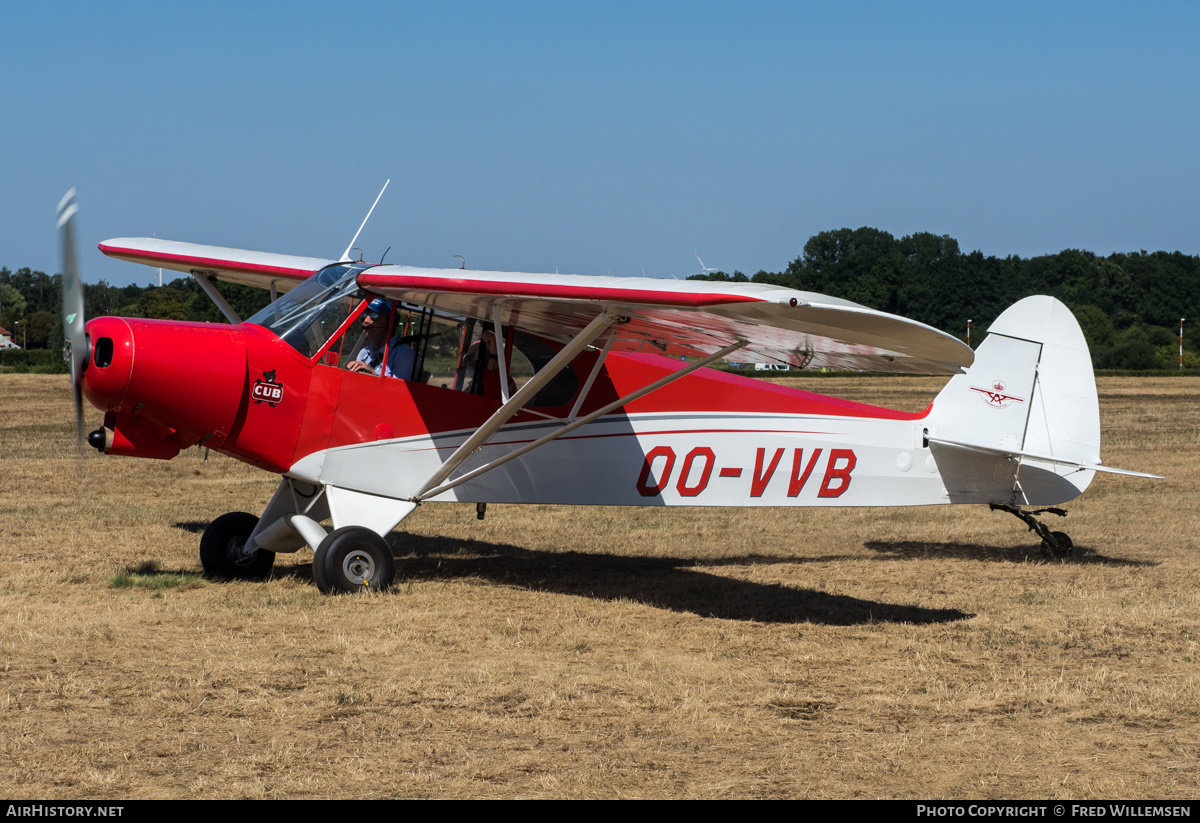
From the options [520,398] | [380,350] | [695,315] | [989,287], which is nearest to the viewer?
[695,315]

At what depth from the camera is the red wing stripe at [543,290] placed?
20.5 ft

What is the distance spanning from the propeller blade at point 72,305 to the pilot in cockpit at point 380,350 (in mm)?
1816

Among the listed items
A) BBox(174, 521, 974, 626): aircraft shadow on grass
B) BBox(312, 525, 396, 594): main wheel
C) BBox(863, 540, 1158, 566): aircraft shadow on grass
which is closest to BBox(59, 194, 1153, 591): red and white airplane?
BBox(312, 525, 396, 594): main wheel

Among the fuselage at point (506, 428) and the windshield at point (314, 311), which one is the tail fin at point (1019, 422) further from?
the windshield at point (314, 311)

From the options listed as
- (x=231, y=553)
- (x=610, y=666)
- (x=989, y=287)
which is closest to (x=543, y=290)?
(x=610, y=666)

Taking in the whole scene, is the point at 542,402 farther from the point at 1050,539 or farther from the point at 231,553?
the point at 1050,539

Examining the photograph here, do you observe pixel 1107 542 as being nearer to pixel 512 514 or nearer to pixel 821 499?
pixel 821 499

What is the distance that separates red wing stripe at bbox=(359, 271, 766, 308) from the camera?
6.24 metres

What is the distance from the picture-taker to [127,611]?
7277mm

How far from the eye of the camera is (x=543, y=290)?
23.2ft

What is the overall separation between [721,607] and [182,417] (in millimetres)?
4021

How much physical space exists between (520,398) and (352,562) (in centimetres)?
169

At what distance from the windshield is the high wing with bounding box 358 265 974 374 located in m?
0.31

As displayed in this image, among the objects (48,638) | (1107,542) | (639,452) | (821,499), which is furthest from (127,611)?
(1107,542)
